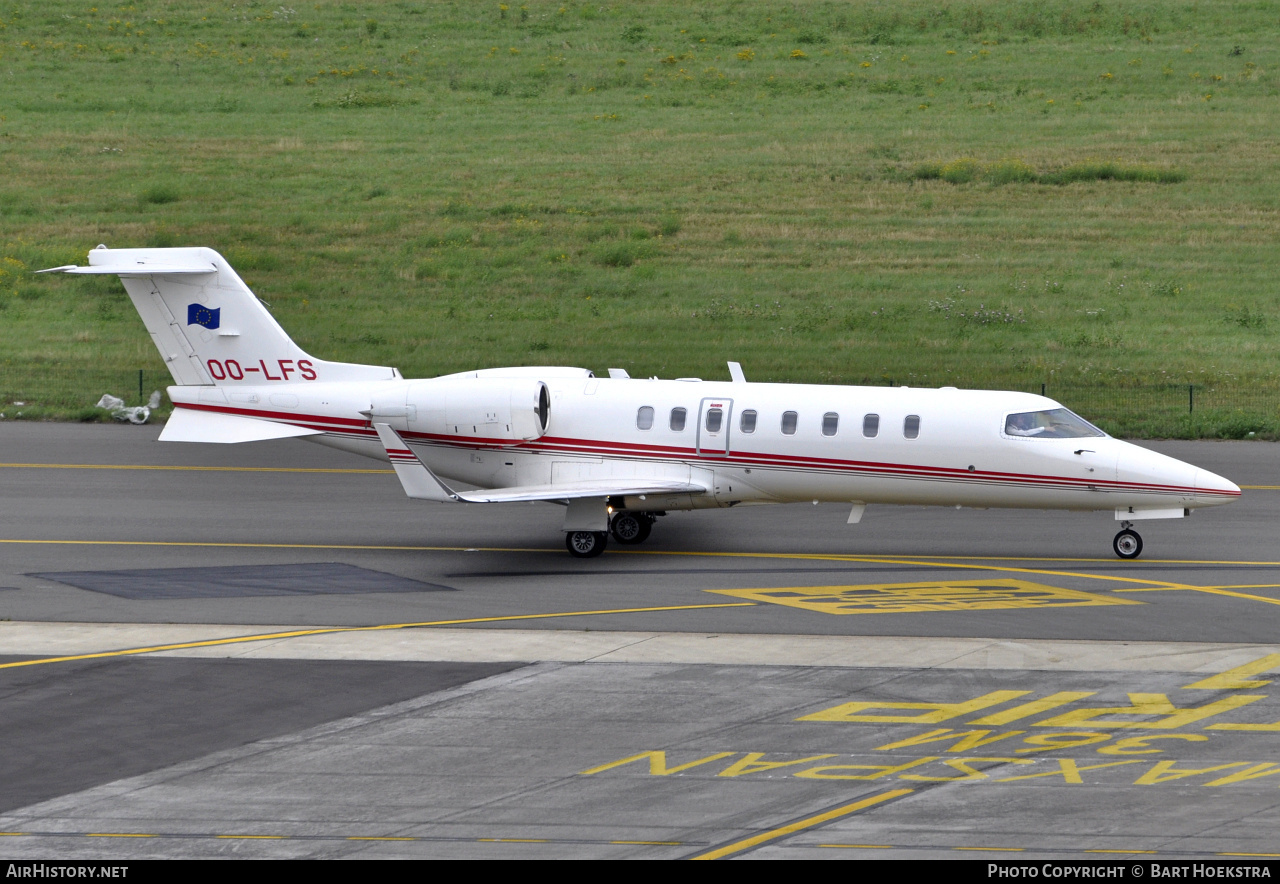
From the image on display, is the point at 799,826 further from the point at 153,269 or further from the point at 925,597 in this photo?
the point at 153,269

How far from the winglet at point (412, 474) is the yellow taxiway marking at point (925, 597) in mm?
4680

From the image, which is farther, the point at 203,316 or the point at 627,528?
the point at 203,316

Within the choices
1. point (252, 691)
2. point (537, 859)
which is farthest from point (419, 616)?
point (537, 859)

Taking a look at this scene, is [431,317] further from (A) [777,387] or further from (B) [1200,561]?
(B) [1200,561]

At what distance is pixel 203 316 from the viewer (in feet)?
90.7

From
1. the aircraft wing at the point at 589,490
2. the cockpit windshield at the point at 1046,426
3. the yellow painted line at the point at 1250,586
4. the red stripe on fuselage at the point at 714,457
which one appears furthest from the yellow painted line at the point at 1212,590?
A: the aircraft wing at the point at 589,490

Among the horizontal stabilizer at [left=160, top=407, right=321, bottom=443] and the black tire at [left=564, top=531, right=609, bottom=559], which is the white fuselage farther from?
the black tire at [left=564, top=531, right=609, bottom=559]

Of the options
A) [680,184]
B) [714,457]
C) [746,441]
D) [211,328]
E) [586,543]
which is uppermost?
[680,184]

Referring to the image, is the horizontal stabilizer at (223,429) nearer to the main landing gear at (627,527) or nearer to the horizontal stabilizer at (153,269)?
the horizontal stabilizer at (153,269)

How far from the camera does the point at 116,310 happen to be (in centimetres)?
5572

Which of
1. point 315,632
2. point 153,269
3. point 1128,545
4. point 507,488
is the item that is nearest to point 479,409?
point 507,488

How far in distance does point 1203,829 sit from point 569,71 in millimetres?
69228

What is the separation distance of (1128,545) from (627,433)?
8.59 m

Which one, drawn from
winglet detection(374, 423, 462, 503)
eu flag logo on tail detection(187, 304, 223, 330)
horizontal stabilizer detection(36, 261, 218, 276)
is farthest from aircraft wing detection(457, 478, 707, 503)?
horizontal stabilizer detection(36, 261, 218, 276)
